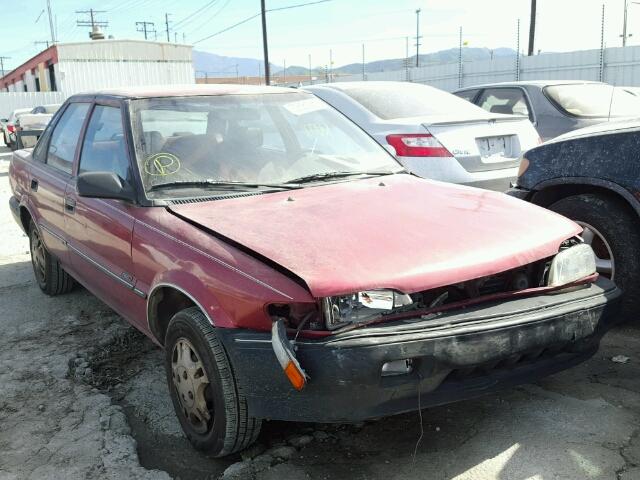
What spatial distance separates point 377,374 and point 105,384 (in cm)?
196

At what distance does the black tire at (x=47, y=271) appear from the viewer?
4941mm

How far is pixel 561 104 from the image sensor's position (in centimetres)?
763

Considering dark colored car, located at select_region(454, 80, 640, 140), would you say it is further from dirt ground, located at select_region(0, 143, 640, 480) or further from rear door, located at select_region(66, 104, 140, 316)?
rear door, located at select_region(66, 104, 140, 316)

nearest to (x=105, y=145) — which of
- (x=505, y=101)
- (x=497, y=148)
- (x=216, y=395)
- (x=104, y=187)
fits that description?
(x=104, y=187)

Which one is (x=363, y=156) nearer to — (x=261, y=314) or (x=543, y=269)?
(x=543, y=269)

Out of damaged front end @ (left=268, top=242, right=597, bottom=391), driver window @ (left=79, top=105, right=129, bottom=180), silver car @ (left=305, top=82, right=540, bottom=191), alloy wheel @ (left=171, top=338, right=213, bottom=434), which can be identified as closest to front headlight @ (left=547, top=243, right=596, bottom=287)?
damaged front end @ (left=268, top=242, right=597, bottom=391)

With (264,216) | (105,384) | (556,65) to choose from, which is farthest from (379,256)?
(556,65)

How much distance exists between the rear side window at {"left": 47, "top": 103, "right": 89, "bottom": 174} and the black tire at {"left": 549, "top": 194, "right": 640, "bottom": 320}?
10.9 feet

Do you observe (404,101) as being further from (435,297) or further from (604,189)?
(435,297)

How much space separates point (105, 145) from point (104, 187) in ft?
2.38

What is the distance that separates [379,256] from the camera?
2.42m

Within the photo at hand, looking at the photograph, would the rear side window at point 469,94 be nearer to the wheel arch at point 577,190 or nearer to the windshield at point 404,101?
the windshield at point 404,101

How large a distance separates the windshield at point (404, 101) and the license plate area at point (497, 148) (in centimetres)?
34

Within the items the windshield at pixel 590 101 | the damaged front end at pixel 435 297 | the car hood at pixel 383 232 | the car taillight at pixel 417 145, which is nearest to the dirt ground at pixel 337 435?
the damaged front end at pixel 435 297
